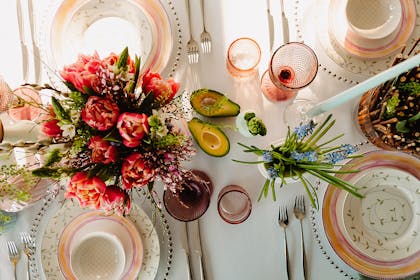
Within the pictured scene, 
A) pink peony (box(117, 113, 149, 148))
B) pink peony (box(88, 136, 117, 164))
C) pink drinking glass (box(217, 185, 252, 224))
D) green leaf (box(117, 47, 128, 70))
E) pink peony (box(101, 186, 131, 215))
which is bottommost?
pink drinking glass (box(217, 185, 252, 224))

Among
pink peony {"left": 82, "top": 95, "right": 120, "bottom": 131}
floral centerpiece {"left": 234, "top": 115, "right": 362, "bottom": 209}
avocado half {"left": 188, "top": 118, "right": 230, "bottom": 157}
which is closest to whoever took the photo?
pink peony {"left": 82, "top": 95, "right": 120, "bottom": 131}

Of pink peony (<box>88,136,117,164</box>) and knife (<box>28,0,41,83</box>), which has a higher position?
knife (<box>28,0,41,83</box>)

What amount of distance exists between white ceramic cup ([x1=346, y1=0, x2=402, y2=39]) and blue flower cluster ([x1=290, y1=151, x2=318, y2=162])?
326mm

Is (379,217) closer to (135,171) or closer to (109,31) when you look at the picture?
(135,171)

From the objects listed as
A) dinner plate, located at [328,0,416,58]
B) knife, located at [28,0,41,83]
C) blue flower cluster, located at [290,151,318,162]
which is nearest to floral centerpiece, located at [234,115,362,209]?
blue flower cluster, located at [290,151,318,162]

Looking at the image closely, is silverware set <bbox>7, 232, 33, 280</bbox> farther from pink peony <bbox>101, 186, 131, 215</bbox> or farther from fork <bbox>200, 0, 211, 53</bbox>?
fork <bbox>200, 0, 211, 53</bbox>

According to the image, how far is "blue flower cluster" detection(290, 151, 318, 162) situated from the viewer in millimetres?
759

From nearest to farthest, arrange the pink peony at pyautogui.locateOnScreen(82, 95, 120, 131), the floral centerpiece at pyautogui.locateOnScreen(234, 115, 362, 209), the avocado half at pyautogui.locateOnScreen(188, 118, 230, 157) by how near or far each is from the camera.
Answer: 1. the pink peony at pyautogui.locateOnScreen(82, 95, 120, 131)
2. the floral centerpiece at pyautogui.locateOnScreen(234, 115, 362, 209)
3. the avocado half at pyautogui.locateOnScreen(188, 118, 230, 157)

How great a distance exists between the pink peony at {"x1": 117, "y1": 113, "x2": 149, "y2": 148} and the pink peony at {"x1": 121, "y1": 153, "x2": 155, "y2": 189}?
0.03 m

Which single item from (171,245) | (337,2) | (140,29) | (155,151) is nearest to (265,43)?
(337,2)

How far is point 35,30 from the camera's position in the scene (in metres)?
0.94

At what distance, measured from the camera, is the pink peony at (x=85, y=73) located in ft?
2.11

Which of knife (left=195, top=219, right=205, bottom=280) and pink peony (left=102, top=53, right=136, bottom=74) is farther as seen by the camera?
knife (left=195, top=219, right=205, bottom=280)

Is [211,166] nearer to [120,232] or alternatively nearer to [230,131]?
[230,131]
